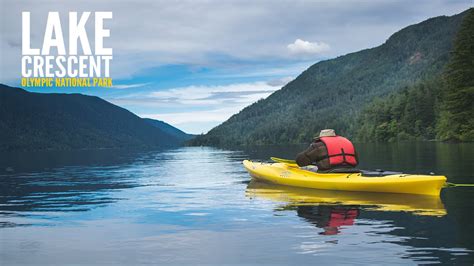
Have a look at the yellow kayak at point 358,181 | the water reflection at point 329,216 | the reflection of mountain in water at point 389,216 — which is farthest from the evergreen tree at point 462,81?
the water reflection at point 329,216

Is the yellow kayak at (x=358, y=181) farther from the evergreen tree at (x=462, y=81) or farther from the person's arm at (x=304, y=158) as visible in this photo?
the evergreen tree at (x=462, y=81)

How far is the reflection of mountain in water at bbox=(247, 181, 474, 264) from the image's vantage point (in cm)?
1058

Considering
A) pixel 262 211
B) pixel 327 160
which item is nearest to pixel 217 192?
pixel 327 160

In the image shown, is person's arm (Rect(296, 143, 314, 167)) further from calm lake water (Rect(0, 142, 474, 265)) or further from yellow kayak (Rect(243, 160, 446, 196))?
calm lake water (Rect(0, 142, 474, 265))

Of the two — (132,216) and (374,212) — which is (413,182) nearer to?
(374,212)

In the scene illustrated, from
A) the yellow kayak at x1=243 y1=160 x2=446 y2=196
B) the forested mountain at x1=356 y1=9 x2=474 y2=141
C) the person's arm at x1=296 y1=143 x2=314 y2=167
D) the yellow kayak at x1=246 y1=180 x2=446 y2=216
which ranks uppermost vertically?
the forested mountain at x1=356 y1=9 x2=474 y2=141

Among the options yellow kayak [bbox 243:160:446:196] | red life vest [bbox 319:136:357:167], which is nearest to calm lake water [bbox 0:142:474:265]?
yellow kayak [bbox 243:160:446:196]

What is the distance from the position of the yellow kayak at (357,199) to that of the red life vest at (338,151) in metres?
1.13

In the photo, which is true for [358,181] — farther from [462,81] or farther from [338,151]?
[462,81]

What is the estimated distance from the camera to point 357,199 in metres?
18.4

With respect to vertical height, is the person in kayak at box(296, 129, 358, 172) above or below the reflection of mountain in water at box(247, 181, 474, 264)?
above

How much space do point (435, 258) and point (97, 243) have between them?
22.6ft

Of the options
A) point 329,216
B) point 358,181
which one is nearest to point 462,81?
point 358,181

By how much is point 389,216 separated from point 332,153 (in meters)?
5.65
